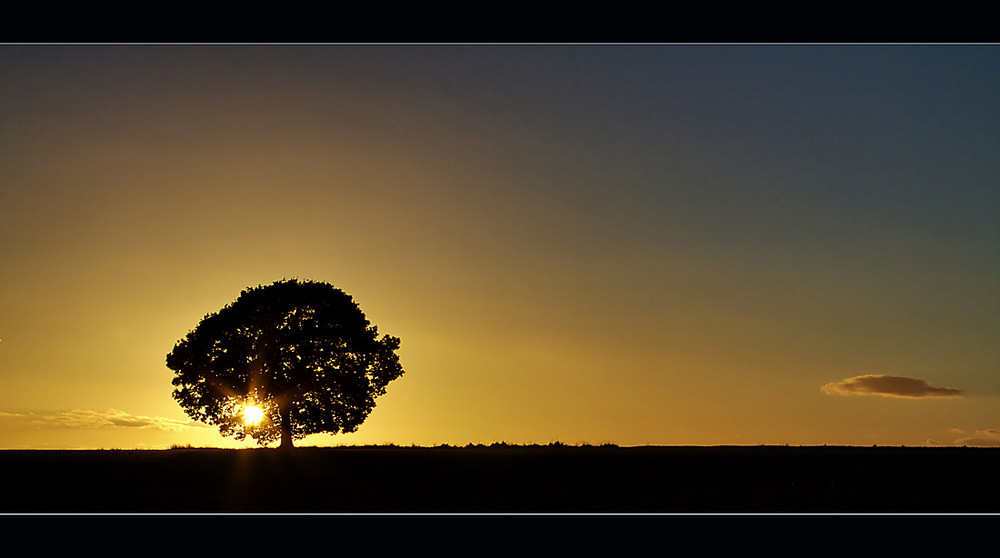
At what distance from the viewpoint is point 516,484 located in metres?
32.6

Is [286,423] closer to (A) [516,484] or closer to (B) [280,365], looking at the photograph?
(B) [280,365]

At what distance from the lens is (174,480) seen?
34344 mm

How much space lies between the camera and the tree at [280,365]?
5550cm

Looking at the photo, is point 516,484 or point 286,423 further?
point 286,423

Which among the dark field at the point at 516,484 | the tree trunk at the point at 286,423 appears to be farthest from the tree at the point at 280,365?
the dark field at the point at 516,484

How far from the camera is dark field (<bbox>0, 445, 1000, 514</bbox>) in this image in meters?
28.3

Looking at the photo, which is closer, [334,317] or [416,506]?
[416,506]

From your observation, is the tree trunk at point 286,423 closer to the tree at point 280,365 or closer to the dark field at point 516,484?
the tree at point 280,365

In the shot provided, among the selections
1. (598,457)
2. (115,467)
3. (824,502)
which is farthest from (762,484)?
(115,467)

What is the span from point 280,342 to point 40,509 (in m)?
27.6

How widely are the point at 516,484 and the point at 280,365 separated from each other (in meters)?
26.5

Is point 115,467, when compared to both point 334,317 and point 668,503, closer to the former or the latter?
point 334,317

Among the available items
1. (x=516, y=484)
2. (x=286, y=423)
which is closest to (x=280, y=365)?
(x=286, y=423)

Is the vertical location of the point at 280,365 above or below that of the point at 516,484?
above
